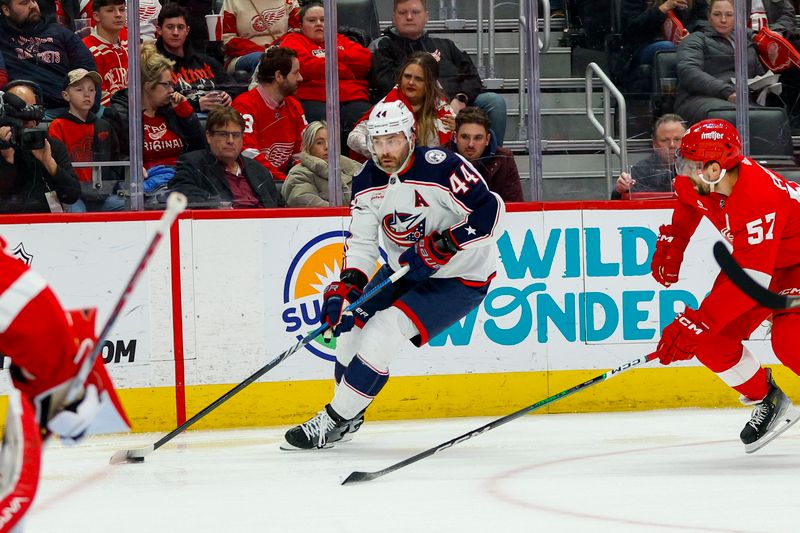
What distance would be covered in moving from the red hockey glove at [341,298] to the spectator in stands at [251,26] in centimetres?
133

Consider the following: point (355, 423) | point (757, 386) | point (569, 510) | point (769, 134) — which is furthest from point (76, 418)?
point (769, 134)

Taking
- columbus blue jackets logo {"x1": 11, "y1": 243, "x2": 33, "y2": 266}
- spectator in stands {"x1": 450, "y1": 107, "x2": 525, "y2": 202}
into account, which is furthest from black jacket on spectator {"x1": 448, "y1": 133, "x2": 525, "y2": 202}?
columbus blue jackets logo {"x1": 11, "y1": 243, "x2": 33, "y2": 266}

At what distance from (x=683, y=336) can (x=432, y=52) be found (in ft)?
6.92

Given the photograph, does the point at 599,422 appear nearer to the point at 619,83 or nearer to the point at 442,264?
the point at 442,264

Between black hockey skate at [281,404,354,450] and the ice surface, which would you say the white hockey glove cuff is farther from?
black hockey skate at [281,404,354,450]

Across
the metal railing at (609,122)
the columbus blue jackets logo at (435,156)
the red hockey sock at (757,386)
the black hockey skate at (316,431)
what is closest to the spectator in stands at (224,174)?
the columbus blue jackets logo at (435,156)

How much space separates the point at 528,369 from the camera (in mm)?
5328

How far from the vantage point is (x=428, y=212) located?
14.6ft

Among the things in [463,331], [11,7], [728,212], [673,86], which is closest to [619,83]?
[673,86]

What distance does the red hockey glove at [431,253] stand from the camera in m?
4.30

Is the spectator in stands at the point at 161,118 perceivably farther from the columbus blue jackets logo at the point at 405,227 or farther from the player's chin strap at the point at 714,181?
the player's chin strap at the point at 714,181

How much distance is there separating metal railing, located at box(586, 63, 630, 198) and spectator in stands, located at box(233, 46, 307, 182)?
1.30 m

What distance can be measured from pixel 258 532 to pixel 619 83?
10.6 ft

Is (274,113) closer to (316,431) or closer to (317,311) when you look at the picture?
(317,311)
